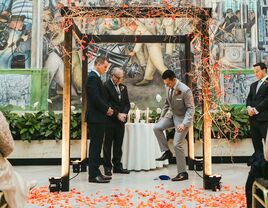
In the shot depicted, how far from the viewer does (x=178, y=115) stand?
14.4ft

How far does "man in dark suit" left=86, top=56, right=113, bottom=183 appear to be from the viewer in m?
4.13

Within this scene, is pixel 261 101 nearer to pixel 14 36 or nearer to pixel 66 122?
pixel 66 122

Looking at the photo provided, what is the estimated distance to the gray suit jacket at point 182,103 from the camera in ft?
13.9

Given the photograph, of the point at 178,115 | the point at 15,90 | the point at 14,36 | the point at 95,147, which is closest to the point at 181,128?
the point at 178,115

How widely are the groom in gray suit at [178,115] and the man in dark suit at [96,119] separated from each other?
0.92 m

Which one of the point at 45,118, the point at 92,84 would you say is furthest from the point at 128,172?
the point at 45,118

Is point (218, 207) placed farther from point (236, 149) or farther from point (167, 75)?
point (236, 149)

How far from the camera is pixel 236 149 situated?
6.67m

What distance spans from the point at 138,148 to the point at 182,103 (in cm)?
148

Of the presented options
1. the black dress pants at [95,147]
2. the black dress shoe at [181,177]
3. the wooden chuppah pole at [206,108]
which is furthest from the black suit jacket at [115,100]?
the wooden chuppah pole at [206,108]

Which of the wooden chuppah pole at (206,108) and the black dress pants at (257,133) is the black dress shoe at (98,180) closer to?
the wooden chuppah pole at (206,108)

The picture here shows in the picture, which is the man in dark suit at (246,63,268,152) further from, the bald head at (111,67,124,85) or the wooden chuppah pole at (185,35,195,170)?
the bald head at (111,67,124,85)

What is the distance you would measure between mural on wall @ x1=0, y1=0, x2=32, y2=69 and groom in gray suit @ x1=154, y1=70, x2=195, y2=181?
5492 mm

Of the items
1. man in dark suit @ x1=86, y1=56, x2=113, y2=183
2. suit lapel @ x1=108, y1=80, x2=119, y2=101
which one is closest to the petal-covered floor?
man in dark suit @ x1=86, y1=56, x2=113, y2=183
